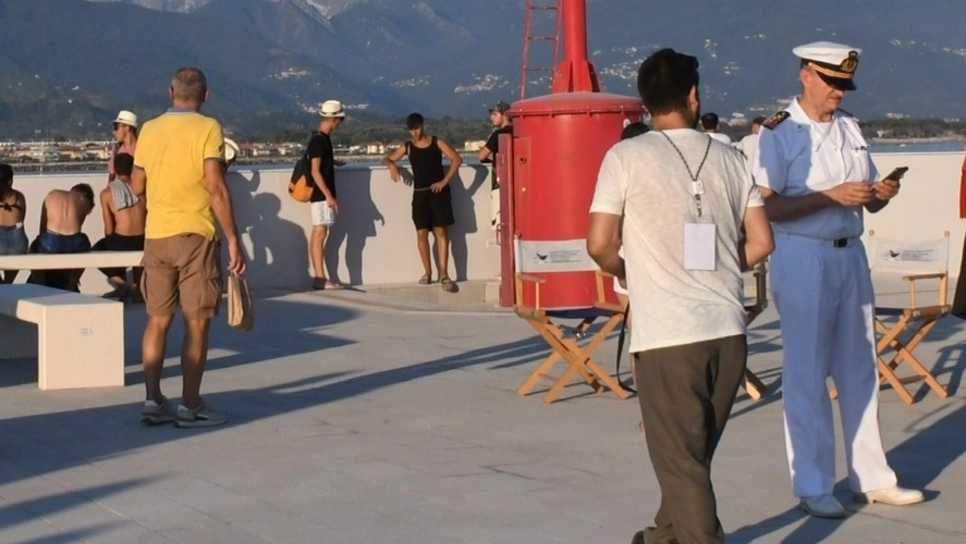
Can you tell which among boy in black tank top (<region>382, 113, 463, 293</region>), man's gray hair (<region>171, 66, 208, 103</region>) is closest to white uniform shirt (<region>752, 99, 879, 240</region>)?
man's gray hair (<region>171, 66, 208, 103</region>)

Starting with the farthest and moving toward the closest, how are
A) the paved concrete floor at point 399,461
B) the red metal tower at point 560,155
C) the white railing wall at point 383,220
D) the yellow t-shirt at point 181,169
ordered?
the white railing wall at point 383,220 → the red metal tower at point 560,155 → the yellow t-shirt at point 181,169 → the paved concrete floor at point 399,461

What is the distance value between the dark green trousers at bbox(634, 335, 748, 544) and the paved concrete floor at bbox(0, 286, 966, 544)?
1.07m

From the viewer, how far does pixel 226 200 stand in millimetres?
9625

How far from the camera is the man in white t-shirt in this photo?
19.3ft

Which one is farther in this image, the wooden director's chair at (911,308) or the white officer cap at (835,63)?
the wooden director's chair at (911,308)

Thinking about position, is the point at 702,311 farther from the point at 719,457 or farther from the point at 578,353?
the point at 578,353

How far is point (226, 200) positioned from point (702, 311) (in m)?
4.32

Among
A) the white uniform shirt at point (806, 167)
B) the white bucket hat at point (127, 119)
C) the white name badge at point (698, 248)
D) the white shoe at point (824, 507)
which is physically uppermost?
the white bucket hat at point (127, 119)

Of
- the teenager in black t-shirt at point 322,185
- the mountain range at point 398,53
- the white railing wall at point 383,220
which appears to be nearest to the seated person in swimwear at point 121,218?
the white railing wall at point 383,220

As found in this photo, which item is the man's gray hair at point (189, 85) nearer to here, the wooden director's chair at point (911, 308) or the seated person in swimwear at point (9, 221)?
the wooden director's chair at point (911, 308)

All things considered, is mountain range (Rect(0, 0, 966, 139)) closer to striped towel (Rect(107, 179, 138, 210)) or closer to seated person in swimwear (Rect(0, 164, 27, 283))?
striped towel (Rect(107, 179, 138, 210))

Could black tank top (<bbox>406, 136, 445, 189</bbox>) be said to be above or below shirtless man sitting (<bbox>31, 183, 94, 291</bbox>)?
above

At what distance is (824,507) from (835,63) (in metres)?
1.79

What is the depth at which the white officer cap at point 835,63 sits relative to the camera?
7262 millimetres
